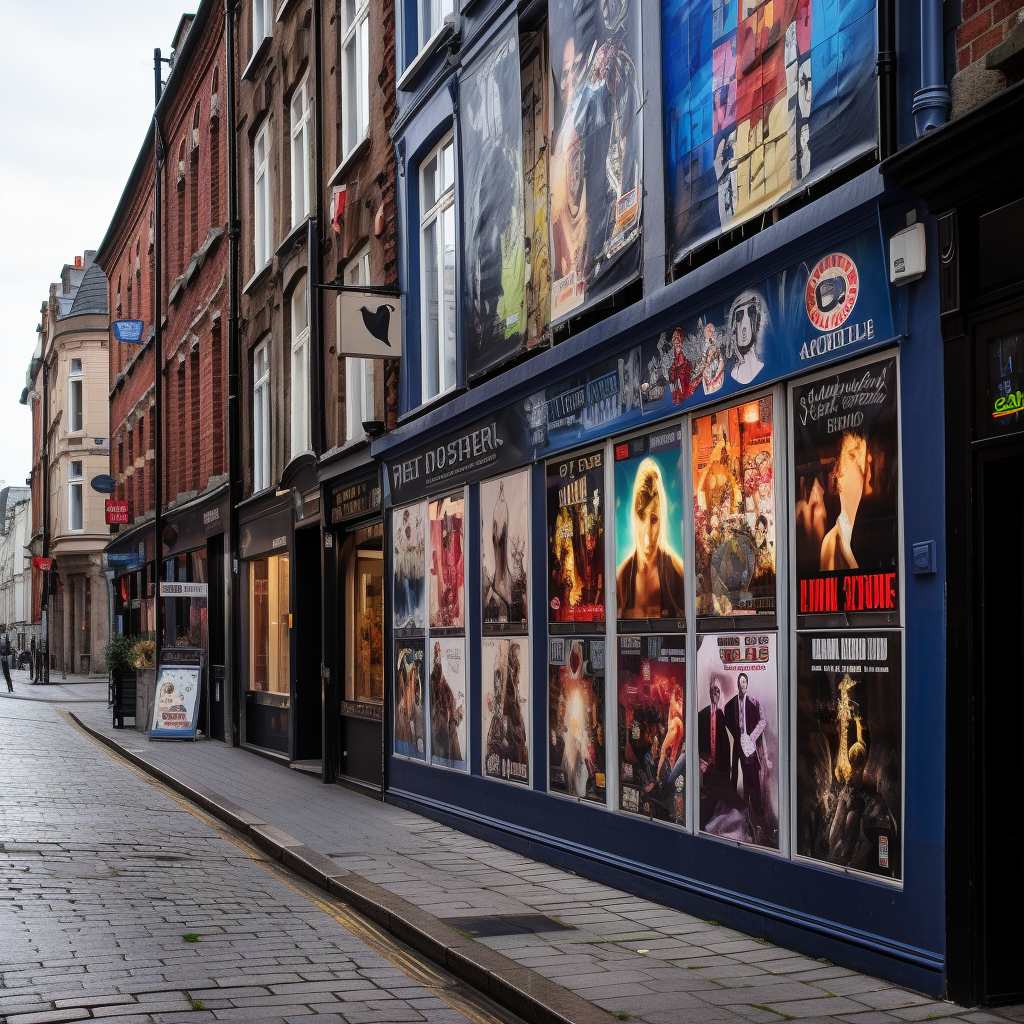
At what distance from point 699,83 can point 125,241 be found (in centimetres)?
3274

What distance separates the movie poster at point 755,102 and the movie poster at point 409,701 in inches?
244

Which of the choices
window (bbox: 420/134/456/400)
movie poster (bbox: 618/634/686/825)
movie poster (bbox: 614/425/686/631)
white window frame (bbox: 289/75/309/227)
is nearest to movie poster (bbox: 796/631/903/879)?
movie poster (bbox: 618/634/686/825)

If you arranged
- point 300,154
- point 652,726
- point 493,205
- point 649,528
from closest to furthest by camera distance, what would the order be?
point 652,726 < point 649,528 < point 493,205 < point 300,154

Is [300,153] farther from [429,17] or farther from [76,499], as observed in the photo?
[76,499]

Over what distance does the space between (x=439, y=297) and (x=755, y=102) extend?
648cm

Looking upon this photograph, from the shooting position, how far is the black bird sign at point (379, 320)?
1438cm

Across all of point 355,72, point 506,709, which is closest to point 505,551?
point 506,709

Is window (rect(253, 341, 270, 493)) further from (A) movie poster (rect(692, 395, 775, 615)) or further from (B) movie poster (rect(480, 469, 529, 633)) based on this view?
(A) movie poster (rect(692, 395, 775, 615))

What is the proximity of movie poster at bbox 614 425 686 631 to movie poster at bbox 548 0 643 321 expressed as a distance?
1.27m

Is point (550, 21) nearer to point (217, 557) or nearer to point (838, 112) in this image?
point (838, 112)

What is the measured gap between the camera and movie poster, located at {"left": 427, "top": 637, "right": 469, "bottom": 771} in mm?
12508

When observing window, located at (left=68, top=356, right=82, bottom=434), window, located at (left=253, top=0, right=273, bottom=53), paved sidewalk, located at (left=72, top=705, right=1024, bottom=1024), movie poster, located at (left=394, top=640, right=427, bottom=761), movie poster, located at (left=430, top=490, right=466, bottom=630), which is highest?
window, located at (left=253, top=0, right=273, bottom=53)

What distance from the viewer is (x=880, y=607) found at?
6.64 meters

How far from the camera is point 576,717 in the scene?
1011 centimetres
